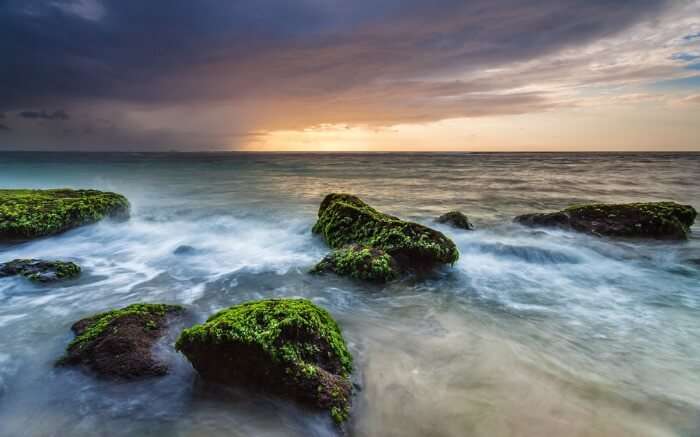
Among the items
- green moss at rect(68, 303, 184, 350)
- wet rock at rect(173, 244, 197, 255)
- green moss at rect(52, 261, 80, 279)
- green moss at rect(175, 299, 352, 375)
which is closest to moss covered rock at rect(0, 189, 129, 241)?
green moss at rect(52, 261, 80, 279)

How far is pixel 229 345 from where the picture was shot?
3514 mm

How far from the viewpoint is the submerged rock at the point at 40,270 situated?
262 inches

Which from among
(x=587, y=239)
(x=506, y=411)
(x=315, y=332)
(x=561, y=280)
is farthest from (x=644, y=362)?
(x=587, y=239)

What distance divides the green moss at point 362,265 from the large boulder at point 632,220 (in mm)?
6652

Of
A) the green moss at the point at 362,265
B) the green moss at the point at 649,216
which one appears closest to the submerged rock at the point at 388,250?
the green moss at the point at 362,265

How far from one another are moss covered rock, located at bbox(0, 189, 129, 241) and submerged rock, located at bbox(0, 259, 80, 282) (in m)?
3.17

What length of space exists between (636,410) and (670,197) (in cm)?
2086

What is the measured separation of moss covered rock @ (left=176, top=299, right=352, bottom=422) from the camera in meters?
3.40

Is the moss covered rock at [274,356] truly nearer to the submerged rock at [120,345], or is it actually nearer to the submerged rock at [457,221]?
the submerged rock at [120,345]

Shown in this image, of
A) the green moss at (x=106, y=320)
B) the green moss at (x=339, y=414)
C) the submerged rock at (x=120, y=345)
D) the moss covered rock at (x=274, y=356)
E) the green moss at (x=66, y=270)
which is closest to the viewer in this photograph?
the green moss at (x=339, y=414)

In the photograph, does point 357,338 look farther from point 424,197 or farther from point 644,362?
point 424,197

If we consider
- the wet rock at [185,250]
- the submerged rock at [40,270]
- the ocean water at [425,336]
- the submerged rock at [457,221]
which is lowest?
the ocean water at [425,336]

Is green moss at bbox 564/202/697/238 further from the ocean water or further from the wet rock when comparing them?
the wet rock

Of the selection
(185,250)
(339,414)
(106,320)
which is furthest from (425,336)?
(185,250)
